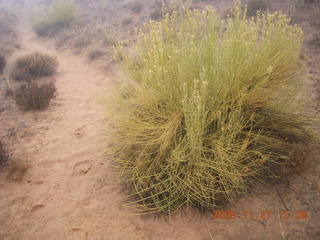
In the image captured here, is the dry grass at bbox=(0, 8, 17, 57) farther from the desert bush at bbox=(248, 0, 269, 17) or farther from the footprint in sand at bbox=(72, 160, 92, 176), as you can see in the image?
the desert bush at bbox=(248, 0, 269, 17)

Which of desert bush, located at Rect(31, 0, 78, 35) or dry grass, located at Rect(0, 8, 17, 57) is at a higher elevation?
desert bush, located at Rect(31, 0, 78, 35)

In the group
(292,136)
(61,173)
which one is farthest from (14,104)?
(292,136)

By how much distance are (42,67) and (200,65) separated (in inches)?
223

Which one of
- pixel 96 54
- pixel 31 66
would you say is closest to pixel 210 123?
pixel 31 66

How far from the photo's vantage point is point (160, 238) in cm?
197

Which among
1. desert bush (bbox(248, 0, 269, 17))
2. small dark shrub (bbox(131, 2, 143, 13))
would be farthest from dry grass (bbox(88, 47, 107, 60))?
desert bush (bbox(248, 0, 269, 17))

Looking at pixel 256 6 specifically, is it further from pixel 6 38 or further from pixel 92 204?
pixel 6 38

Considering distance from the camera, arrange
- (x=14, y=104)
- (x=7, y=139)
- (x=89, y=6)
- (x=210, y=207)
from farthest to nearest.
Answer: (x=89, y=6) → (x=14, y=104) → (x=7, y=139) → (x=210, y=207)

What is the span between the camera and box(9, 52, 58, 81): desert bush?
599 cm

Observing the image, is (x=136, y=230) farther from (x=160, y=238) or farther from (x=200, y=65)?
(x=200, y=65)

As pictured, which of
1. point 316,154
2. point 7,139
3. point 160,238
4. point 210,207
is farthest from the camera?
point 7,139
